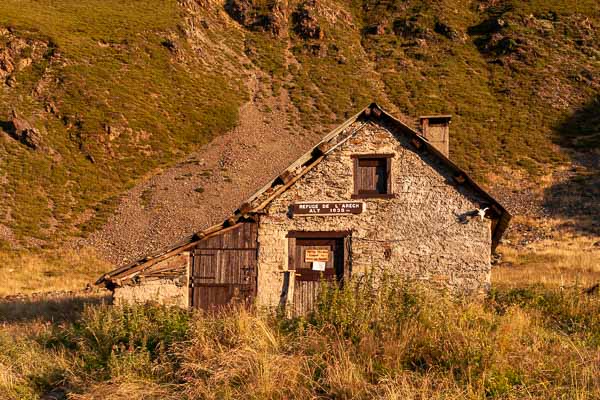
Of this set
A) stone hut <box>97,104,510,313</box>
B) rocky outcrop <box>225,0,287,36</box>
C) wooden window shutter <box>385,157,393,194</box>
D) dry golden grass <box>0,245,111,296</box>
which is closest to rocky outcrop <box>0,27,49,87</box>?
dry golden grass <box>0,245,111,296</box>

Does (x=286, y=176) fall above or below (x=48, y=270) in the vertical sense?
above

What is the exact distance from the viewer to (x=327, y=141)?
14.7m

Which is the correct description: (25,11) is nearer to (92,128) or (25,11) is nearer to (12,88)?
(12,88)

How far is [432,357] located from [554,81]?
6338 cm

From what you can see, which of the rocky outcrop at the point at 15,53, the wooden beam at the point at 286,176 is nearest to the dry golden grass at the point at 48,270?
the wooden beam at the point at 286,176

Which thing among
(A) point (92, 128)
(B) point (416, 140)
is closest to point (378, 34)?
(A) point (92, 128)

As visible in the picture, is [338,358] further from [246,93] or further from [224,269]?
[246,93]

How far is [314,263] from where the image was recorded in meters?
14.3

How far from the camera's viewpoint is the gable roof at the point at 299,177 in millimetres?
13836

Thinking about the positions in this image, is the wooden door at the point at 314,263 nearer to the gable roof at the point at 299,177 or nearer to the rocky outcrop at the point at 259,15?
the gable roof at the point at 299,177

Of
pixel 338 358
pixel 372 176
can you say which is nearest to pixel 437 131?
pixel 372 176

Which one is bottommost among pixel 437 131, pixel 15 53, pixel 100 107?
pixel 437 131

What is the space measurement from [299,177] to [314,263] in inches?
95.8

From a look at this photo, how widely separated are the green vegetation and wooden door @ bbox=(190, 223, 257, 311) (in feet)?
15.5
